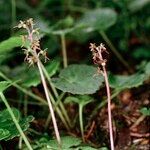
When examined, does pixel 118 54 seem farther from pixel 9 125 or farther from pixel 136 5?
pixel 9 125

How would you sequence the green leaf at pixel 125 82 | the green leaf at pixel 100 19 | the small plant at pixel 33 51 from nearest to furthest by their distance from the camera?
the small plant at pixel 33 51 < the green leaf at pixel 125 82 < the green leaf at pixel 100 19

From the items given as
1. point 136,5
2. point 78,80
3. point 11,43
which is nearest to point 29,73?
point 78,80

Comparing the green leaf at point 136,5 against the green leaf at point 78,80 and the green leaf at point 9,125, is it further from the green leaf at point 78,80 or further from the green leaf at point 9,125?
the green leaf at point 9,125

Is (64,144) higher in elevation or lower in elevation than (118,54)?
lower

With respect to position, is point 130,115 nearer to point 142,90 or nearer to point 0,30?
point 142,90

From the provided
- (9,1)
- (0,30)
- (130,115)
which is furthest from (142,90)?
(9,1)

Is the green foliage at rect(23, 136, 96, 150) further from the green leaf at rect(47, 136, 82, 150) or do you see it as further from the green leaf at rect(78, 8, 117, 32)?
the green leaf at rect(78, 8, 117, 32)

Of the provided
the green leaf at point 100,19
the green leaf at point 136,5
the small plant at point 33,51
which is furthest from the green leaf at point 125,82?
the green leaf at point 136,5

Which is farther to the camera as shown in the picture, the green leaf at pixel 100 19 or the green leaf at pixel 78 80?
the green leaf at pixel 100 19
